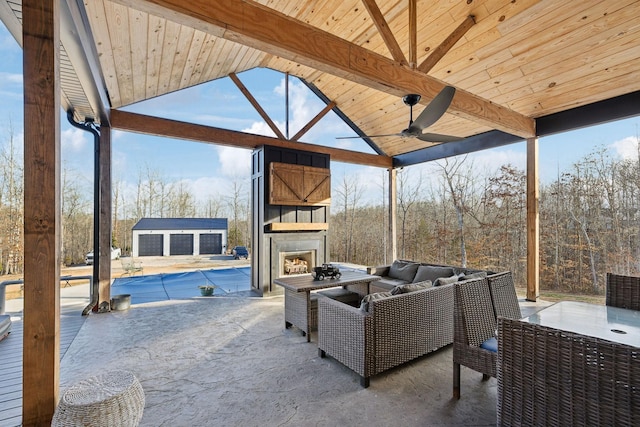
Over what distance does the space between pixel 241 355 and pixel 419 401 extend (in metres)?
1.79

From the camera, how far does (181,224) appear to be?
38.8 feet

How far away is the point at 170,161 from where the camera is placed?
12.0m

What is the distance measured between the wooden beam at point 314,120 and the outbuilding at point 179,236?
25.6ft

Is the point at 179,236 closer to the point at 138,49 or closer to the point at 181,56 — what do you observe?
the point at 181,56

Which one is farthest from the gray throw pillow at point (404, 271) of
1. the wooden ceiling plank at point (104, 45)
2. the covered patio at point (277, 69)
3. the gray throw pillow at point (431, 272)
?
the wooden ceiling plank at point (104, 45)

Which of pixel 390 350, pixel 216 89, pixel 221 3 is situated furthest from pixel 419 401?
pixel 216 89

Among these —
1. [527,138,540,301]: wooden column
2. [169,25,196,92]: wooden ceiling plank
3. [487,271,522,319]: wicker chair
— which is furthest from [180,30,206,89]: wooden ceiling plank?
[527,138,540,301]: wooden column

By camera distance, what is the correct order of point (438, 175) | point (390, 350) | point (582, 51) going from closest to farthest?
1. point (390, 350)
2. point (582, 51)
3. point (438, 175)

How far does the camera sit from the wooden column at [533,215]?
499cm

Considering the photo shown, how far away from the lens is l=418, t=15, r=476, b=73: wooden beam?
336cm

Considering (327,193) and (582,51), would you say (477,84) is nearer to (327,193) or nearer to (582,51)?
(582,51)

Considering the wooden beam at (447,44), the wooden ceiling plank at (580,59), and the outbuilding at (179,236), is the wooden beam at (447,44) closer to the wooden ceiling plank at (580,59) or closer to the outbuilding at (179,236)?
the wooden ceiling plank at (580,59)

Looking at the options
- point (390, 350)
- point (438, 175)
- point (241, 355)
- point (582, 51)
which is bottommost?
point (241, 355)

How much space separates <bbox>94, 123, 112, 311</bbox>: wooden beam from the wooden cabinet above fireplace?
255 cm
